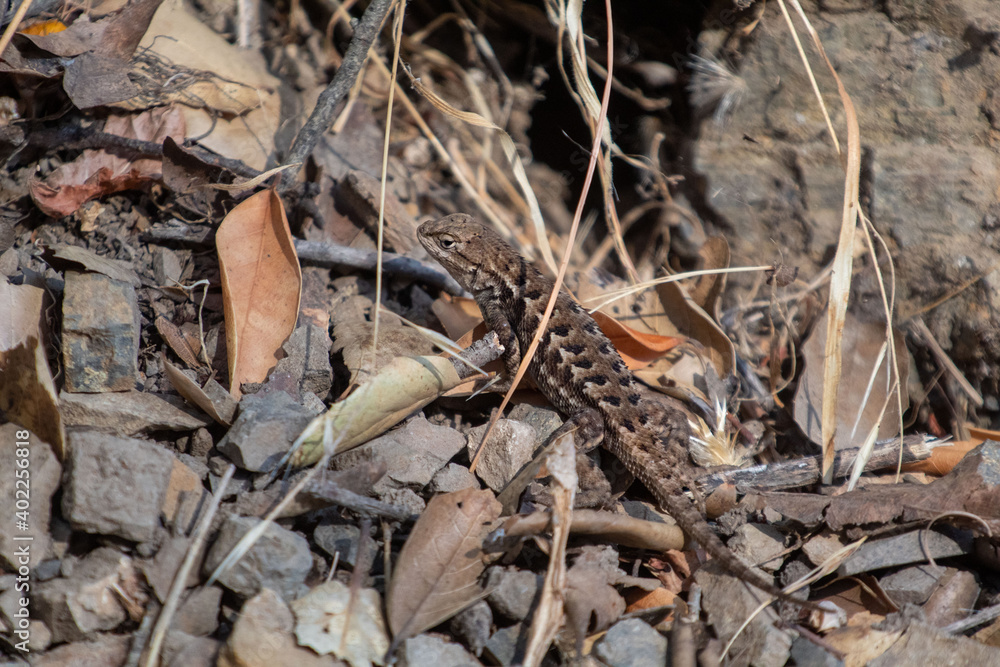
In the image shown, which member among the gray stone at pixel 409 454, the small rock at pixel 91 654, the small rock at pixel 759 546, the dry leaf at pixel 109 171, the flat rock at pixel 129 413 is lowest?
the small rock at pixel 91 654

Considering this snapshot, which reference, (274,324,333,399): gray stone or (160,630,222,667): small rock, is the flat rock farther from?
(160,630,222,667): small rock

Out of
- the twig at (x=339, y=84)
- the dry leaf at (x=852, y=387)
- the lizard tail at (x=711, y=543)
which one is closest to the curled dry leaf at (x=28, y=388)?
the twig at (x=339, y=84)

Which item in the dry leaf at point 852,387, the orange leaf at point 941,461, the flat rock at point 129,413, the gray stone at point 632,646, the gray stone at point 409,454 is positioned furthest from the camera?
the dry leaf at point 852,387

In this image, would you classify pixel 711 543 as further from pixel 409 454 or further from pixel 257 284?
pixel 257 284

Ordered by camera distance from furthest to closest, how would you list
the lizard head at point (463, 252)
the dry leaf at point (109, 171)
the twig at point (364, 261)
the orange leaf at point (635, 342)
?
the lizard head at point (463, 252), the orange leaf at point (635, 342), the twig at point (364, 261), the dry leaf at point (109, 171)

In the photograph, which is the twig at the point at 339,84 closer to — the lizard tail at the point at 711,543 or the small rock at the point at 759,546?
the lizard tail at the point at 711,543

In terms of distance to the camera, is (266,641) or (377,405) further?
(377,405)

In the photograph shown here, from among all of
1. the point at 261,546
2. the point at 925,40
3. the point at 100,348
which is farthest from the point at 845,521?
the point at 100,348

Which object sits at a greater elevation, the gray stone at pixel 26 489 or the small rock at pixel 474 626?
the gray stone at pixel 26 489

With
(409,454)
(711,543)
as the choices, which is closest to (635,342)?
(711,543)
